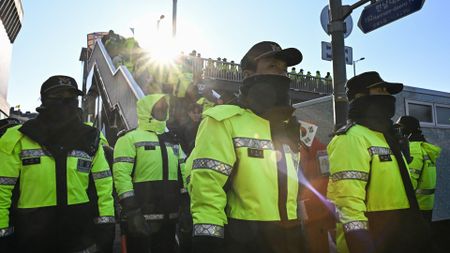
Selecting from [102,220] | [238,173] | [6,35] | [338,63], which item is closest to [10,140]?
[102,220]

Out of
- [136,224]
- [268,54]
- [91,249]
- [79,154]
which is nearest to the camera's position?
[268,54]

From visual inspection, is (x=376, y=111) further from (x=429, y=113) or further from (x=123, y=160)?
(x=429, y=113)

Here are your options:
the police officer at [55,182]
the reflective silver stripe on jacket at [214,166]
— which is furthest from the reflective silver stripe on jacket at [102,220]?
the reflective silver stripe on jacket at [214,166]

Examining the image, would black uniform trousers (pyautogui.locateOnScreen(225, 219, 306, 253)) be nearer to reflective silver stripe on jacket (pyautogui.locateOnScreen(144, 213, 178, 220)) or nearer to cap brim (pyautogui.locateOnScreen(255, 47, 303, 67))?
cap brim (pyautogui.locateOnScreen(255, 47, 303, 67))

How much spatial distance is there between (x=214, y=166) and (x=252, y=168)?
247 millimetres

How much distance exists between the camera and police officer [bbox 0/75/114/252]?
10.4 ft

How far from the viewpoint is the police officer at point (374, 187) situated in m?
2.96

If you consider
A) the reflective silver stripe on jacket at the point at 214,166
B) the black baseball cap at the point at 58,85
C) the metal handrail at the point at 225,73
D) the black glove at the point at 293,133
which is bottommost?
the reflective silver stripe on jacket at the point at 214,166

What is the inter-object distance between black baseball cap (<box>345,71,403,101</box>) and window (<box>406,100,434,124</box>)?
13.5 feet

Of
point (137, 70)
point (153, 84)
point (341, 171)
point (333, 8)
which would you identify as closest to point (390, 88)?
point (341, 171)

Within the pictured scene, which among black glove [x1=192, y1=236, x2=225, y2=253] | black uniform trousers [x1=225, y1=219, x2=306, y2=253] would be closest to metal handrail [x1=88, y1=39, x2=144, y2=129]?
black uniform trousers [x1=225, y1=219, x2=306, y2=253]

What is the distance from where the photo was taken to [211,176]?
7.61 ft

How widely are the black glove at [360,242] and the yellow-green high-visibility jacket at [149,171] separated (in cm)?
260

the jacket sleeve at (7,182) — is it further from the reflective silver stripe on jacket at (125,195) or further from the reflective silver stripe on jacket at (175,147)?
the reflective silver stripe on jacket at (175,147)
